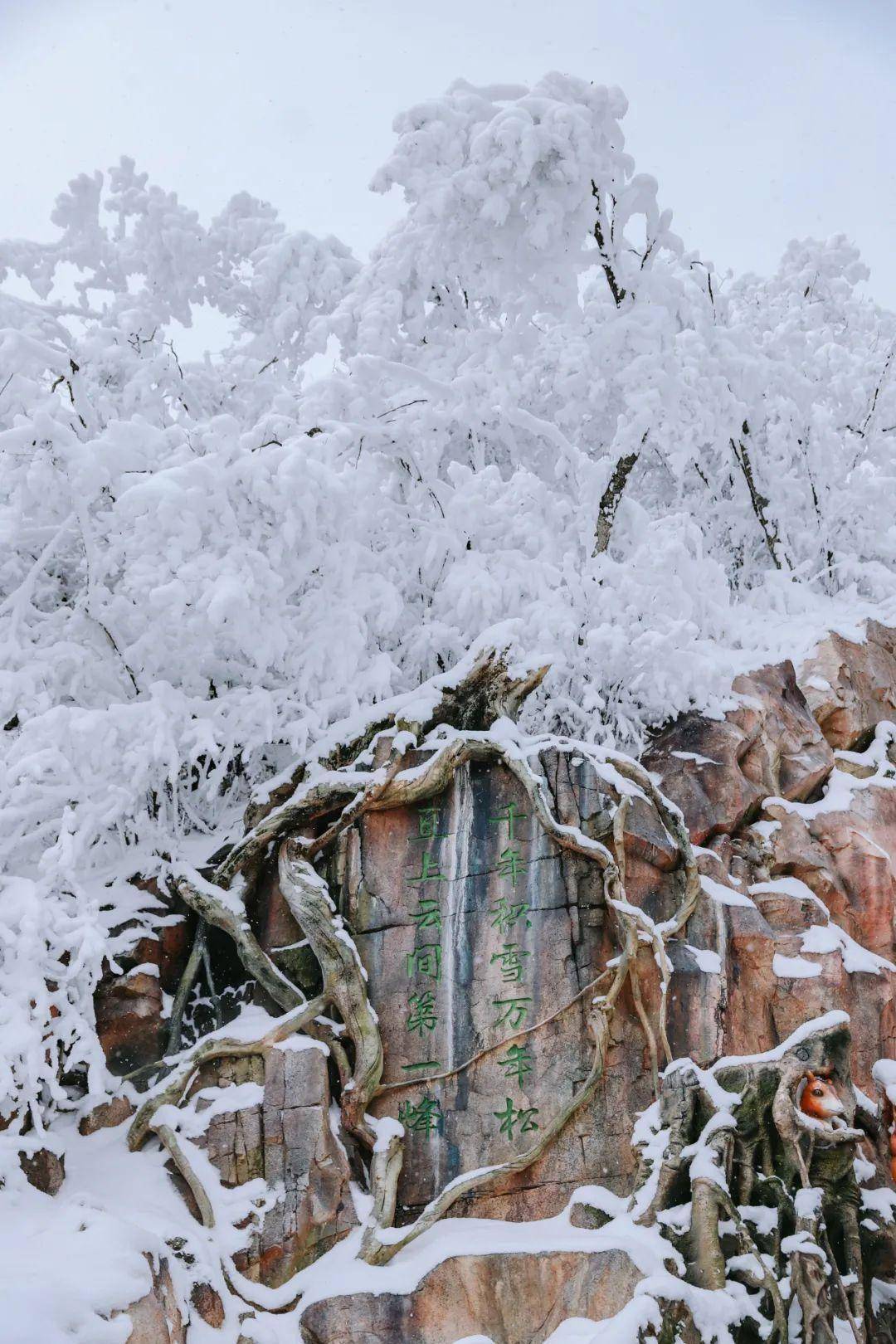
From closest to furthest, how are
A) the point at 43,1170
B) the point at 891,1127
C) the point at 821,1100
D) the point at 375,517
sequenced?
the point at 43,1170, the point at 821,1100, the point at 891,1127, the point at 375,517

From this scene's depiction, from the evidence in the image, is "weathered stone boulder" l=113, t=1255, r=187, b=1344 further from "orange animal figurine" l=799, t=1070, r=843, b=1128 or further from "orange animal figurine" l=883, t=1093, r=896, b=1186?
"orange animal figurine" l=883, t=1093, r=896, b=1186

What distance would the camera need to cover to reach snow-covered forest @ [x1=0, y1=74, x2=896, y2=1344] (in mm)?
6570

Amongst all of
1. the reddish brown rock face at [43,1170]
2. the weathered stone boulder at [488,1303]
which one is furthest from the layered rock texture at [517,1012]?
the reddish brown rock face at [43,1170]

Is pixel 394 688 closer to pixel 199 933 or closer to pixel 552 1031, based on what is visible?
pixel 199 933

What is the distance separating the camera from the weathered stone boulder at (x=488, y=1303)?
17.8ft

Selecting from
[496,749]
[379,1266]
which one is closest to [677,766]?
[496,749]

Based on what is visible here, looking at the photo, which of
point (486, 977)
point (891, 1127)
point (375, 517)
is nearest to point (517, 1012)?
point (486, 977)

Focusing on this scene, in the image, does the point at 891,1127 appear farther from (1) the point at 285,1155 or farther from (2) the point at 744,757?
(1) the point at 285,1155

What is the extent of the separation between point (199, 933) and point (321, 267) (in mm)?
7960

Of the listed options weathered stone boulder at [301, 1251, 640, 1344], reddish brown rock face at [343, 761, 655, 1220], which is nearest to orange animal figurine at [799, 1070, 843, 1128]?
reddish brown rock face at [343, 761, 655, 1220]

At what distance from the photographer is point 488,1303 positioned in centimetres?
558

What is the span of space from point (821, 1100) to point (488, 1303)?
2.12 m

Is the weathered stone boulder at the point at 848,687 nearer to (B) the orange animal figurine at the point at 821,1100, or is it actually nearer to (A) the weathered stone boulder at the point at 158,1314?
(B) the orange animal figurine at the point at 821,1100

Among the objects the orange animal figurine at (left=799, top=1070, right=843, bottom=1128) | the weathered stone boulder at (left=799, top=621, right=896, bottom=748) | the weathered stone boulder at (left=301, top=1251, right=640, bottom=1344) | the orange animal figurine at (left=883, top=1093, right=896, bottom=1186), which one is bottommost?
the weathered stone boulder at (left=301, top=1251, right=640, bottom=1344)
